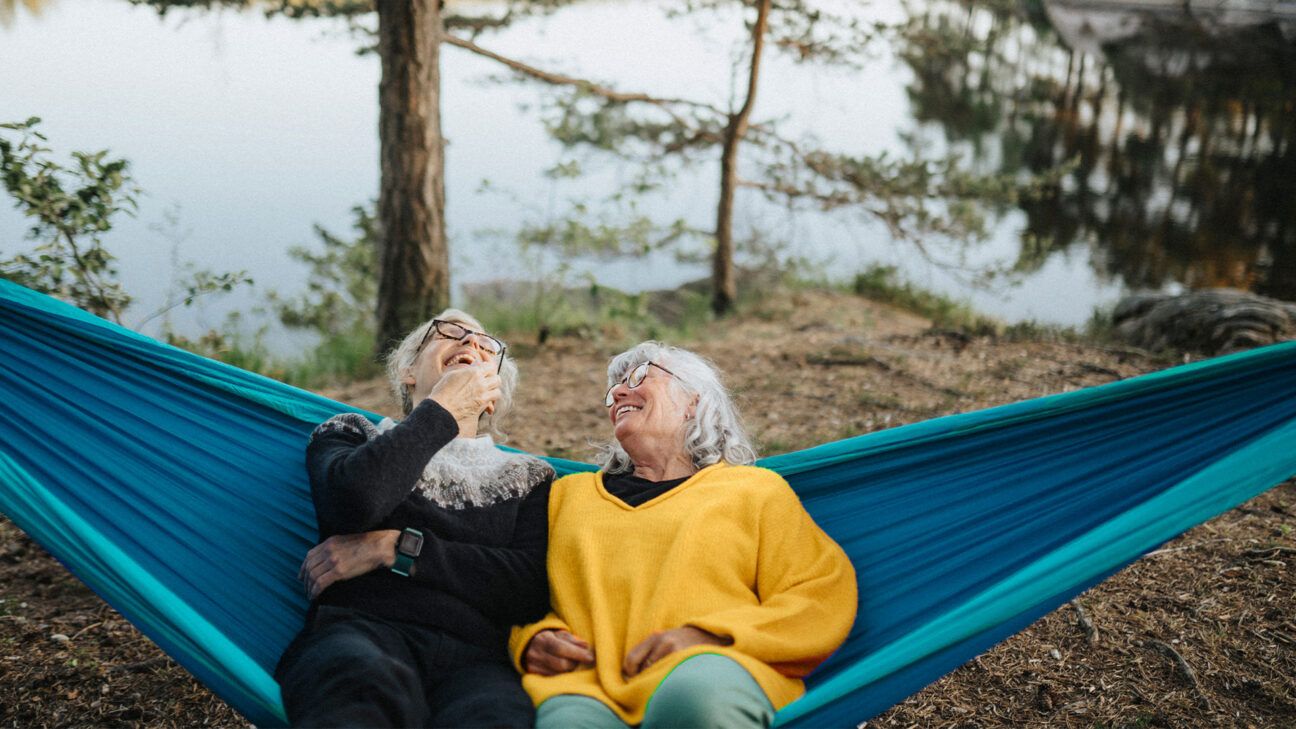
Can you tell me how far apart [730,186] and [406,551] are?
5.43 metres

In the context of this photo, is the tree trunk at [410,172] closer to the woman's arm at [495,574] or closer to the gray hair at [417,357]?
the gray hair at [417,357]

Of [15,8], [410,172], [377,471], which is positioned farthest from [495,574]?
[15,8]

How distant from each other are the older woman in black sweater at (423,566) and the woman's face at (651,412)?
0.66 ft

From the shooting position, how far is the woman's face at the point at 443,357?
6.19 feet

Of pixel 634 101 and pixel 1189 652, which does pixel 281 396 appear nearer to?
pixel 1189 652

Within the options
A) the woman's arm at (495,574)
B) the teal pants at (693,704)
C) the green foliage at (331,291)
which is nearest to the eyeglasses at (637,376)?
the woman's arm at (495,574)

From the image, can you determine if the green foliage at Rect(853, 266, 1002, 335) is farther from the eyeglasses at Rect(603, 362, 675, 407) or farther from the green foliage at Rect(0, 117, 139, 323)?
the eyeglasses at Rect(603, 362, 675, 407)

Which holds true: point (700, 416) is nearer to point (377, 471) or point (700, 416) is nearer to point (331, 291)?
point (377, 471)

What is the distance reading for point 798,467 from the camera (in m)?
2.05

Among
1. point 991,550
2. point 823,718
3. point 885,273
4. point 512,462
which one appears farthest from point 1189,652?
point 885,273

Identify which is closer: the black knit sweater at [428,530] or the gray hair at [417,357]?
the black knit sweater at [428,530]

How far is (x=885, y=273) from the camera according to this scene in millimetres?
7621

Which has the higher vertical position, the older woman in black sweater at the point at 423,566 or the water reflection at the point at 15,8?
the water reflection at the point at 15,8

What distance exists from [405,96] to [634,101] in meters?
1.91
